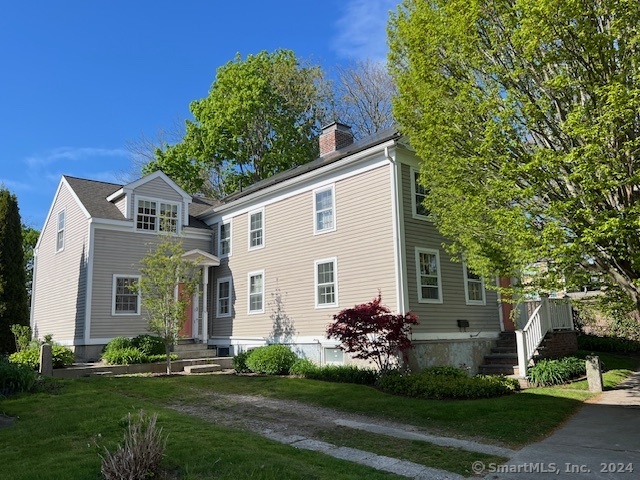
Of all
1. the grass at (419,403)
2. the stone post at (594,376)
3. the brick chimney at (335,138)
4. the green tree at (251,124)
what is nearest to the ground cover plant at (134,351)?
the grass at (419,403)

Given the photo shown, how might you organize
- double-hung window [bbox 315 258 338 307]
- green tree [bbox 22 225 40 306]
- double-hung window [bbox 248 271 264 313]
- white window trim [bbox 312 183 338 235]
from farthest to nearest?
green tree [bbox 22 225 40 306] → double-hung window [bbox 248 271 264 313] → white window trim [bbox 312 183 338 235] → double-hung window [bbox 315 258 338 307]

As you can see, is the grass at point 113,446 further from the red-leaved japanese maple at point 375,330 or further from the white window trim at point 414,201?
the white window trim at point 414,201

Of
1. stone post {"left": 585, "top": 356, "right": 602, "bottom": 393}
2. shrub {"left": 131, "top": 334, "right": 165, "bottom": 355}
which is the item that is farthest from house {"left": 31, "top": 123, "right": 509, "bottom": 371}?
stone post {"left": 585, "top": 356, "right": 602, "bottom": 393}

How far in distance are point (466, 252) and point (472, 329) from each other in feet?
13.6

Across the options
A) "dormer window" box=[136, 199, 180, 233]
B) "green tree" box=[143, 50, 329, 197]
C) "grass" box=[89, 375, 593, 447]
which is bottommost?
"grass" box=[89, 375, 593, 447]

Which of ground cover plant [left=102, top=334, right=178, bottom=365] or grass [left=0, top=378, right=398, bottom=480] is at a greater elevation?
ground cover plant [left=102, top=334, right=178, bottom=365]

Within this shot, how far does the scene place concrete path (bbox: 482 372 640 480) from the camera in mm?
5793

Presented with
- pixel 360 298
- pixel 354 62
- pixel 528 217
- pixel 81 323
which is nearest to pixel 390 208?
pixel 360 298

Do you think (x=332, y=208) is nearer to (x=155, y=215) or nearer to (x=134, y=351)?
(x=134, y=351)

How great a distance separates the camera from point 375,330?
1198 centimetres

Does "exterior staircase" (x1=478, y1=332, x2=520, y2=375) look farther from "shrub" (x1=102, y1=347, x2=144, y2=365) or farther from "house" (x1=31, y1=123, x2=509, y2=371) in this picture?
"shrub" (x1=102, y1=347, x2=144, y2=365)

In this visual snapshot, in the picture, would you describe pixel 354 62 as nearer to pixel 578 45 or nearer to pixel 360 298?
pixel 360 298

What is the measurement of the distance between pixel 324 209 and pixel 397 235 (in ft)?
10.6

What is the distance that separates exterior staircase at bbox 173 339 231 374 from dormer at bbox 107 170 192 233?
4672mm
